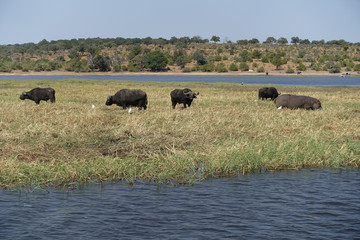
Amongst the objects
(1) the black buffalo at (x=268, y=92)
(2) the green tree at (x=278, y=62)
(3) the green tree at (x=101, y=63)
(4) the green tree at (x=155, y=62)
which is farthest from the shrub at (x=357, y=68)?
(1) the black buffalo at (x=268, y=92)

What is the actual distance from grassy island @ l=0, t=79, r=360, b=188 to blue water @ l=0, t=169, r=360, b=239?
25.4 inches

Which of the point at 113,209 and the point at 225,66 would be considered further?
the point at 225,66

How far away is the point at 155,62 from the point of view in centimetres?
10669

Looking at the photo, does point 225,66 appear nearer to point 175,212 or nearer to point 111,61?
point 111,61

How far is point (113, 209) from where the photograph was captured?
8.57 m

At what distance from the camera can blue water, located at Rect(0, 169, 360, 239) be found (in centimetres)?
748

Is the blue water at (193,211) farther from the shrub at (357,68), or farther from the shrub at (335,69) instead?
the shrub at (357,68)

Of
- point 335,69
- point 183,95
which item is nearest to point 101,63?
point 335,69

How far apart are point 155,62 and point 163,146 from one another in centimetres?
9505

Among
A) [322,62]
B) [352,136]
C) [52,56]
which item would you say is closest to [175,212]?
[352,136]

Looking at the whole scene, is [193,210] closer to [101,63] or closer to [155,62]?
[155,62]

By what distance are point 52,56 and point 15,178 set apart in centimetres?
13590

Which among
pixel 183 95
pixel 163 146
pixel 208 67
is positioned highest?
pixel 208 67

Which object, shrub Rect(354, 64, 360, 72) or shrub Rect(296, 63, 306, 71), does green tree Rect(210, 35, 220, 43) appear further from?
shrub Rect(354, 64, 360, 72)
